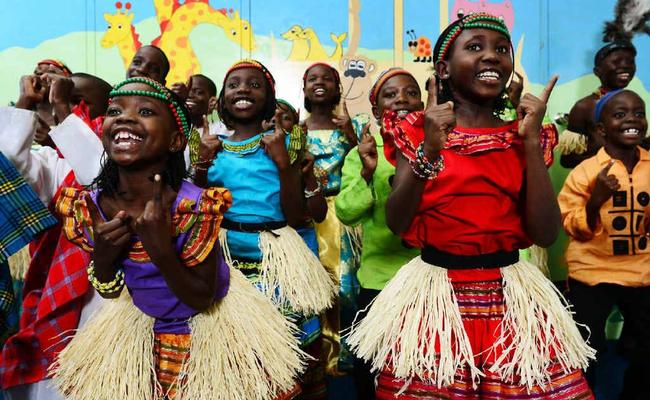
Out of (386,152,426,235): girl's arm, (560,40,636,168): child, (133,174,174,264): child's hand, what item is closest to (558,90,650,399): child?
(560,40,636,168): child

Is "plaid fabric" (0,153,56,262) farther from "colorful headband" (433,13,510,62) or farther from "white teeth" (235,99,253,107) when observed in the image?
"colorful headband" (433,13,510,62)

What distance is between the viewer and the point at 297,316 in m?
2.46

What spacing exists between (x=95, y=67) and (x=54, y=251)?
2.46 metres

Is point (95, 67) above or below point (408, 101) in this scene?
above

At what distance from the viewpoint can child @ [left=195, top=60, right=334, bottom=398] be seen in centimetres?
241

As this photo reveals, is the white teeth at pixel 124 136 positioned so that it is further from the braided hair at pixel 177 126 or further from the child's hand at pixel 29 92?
the child's hand at pixel 29 92

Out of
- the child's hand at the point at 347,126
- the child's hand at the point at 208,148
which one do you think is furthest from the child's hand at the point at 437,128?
the child's hand at the point at 347,126

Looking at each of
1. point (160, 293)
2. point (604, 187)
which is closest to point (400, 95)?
point (604, 187)

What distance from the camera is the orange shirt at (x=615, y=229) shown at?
2887 millimetres

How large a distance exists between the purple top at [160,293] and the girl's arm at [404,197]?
1.67ft

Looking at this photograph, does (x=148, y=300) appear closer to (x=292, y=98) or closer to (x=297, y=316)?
(x=297, y=316)

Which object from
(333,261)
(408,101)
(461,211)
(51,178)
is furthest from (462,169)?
(333,261)

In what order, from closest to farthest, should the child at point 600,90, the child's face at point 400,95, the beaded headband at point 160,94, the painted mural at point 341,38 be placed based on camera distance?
the beaded headband at point 160,94 < the child's face at point 400,95 < the child at point 600,90 < the painted mural at point 341,38

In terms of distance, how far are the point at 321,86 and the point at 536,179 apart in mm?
2335
